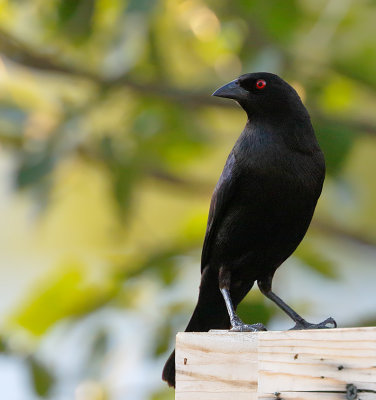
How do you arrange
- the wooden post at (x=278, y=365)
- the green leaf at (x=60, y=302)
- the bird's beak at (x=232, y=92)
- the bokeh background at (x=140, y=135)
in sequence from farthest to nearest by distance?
the green leaf at (x=60, y=302)
the bokeh background at (x=140, y=135)
the bird's beak at (x=232, y=92)
the wooden post at (x=278, y=365)

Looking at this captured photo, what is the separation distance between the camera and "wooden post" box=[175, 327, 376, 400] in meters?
2.38

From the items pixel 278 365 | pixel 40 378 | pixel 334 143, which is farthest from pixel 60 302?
pixel 278 365

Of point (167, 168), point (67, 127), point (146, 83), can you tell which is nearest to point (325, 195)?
point (167, 168)

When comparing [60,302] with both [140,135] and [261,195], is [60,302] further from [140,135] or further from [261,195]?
[261,195]

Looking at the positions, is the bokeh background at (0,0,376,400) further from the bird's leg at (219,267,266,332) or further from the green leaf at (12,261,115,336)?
the bird's leg at (219,267,266,332)

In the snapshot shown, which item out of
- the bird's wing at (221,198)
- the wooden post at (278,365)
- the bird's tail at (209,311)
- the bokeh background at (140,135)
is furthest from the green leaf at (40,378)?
the wooden post at (278,365)

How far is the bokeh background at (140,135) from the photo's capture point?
4863 millimetres

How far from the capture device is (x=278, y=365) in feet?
8.25

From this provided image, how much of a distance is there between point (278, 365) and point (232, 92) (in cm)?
Result: 120

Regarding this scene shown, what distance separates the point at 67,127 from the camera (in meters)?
4.97

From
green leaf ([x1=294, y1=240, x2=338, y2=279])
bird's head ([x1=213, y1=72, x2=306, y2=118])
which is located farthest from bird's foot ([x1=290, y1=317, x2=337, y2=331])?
green leaf ([x1=294, y1=240, x2=338, y2=279])

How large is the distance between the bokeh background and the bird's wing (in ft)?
3.02

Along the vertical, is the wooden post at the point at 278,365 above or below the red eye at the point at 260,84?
below

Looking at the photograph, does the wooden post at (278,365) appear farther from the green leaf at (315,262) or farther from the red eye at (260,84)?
the green leaf at (315,262)
